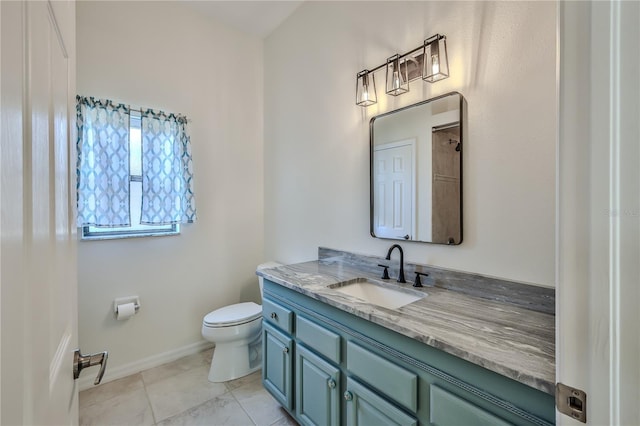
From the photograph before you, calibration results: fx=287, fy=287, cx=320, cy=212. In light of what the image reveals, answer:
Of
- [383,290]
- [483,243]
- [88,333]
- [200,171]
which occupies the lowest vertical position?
[88,333]

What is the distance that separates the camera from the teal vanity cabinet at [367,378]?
840mm

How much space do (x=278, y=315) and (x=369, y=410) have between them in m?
0.72

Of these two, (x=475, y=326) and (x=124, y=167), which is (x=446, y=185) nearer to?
(x=475, y=326)

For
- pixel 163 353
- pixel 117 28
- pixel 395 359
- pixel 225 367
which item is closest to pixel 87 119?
pixel 117 28

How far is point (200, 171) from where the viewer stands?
2.54 meters

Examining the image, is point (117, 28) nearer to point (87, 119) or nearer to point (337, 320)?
point (87, 119)

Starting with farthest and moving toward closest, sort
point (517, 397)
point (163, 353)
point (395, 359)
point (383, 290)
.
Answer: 1. point (163, 353)
2. point (383, 290)
3. point (395, 359)
4. point (517, 397)

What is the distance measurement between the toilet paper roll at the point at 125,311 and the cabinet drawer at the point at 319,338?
1.41 metres

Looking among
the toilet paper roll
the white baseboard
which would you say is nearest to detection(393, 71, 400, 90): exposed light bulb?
Result: the toilet paper roll

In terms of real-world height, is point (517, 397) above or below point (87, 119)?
below

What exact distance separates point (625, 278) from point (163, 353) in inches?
112

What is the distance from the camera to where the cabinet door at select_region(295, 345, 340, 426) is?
1350 millimetres

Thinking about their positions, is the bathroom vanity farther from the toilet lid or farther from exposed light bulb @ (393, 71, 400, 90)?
exposed light bulb @ (393, 71, 400, 90)

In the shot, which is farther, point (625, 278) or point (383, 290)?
point (383, 290)
